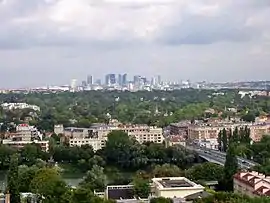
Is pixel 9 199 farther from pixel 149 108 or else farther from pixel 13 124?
pixel 149 108

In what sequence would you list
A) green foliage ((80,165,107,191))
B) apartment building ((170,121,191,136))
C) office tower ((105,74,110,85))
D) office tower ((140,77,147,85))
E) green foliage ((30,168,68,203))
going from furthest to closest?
1. office tower ((105,74,110,85))
2. office tower ((140,77,147,85))
3. apartment building ((170,121,191,136))
4. green foliage ((80,165,107,191))
5. green foliage ((30,168,68,203))

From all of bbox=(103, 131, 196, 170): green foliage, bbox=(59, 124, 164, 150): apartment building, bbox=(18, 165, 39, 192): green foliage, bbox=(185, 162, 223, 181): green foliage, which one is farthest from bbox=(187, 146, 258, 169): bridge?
bbox=(18, 165, 39, 192): green foliage

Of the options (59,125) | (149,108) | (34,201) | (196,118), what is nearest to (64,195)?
(34,201)

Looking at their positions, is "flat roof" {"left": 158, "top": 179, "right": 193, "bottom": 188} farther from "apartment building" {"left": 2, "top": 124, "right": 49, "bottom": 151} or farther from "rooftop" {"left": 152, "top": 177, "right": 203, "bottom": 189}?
"apartment building" {"left": 2, "top": 124, "right": 49, "bottom": 151}

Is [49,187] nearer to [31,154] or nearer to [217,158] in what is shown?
[31,154]

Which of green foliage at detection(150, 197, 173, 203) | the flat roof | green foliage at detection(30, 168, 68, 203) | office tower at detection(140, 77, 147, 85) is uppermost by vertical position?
office tower at detection(140, 77, 147, 85)

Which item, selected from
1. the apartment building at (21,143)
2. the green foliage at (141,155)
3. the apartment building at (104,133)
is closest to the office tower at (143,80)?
the apartment building at (104,133)

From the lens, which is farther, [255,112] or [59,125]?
[255,112]

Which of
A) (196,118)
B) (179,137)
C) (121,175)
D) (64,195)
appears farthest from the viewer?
(196,118)
